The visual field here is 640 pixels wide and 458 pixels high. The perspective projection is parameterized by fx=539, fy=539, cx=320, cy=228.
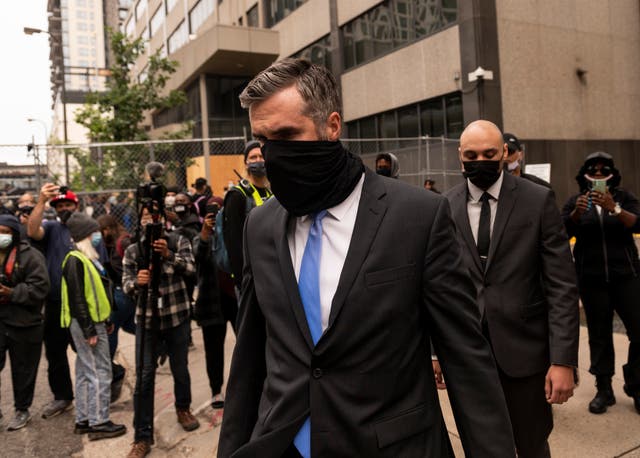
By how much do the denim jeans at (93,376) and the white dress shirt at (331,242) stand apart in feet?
12.2

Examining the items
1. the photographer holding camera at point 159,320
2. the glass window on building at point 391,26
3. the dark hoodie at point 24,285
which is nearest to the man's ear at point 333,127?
the photographer holding camera at point 159,320

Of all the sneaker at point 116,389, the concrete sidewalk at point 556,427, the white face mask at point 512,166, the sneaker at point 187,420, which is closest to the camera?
the concrete sidewalk at point 556,427

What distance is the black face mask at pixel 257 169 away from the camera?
4.21m

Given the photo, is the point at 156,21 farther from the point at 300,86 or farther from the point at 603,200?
the point at 300,86

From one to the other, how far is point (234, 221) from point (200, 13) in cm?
3035

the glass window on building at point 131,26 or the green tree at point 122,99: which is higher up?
the glass window on building at point 131,26

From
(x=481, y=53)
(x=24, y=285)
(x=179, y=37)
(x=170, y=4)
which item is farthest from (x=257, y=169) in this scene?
(x=170, y=4)

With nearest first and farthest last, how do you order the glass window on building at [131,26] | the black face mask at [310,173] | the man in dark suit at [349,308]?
the man in dark suit at [349,308] < the black face mask at [310,173] < the glass window on building at [131,26]

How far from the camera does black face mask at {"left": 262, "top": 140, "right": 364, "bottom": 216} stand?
5.62 ft

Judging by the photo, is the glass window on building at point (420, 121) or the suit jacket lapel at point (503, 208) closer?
the suit jacket lapel at point (503, 208)

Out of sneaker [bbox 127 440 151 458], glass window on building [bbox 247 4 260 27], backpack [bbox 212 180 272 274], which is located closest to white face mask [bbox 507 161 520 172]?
backpack [bbox 212 180 272 274]

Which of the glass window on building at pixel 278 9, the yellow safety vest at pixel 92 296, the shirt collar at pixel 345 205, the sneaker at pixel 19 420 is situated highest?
the glass window on building at pixel 278 9

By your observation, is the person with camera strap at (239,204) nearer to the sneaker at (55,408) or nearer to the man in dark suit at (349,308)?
the man in dark suit at (349,308)

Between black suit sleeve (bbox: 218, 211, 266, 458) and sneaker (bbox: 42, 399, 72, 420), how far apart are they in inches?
175
